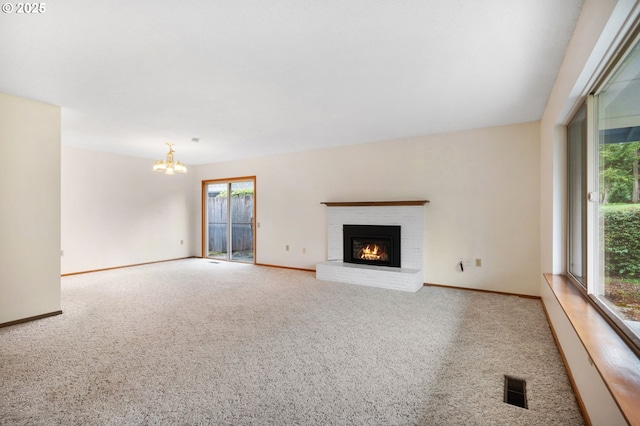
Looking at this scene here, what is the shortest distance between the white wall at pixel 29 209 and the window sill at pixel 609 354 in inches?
182

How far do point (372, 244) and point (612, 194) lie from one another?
3.51 meters

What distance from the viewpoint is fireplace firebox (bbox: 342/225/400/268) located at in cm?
486

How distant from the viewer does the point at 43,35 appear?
2055 millimetres

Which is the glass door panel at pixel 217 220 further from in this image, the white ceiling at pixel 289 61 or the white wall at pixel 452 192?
the white ceiling at pixel 289 61

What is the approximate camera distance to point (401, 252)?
15.8 feet

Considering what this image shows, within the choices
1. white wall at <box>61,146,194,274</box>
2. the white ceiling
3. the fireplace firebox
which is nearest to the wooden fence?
white wall at <box>61,146,194,274</box>

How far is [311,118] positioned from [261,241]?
341 cm

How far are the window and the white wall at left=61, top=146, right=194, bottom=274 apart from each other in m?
7.12

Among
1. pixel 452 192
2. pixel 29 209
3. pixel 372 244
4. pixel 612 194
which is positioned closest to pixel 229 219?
pixel 372 244

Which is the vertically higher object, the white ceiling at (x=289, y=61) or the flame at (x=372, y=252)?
the white ceiling at (x=289, y=61)

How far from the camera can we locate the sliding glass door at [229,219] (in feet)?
22.6

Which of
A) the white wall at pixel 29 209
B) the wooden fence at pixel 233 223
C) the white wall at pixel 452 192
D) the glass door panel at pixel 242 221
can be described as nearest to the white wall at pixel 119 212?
the wooden fence at pixel 233 223

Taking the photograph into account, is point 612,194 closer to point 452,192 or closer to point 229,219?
point 452,192

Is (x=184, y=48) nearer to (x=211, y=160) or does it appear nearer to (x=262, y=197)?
(x=262, y=197)
